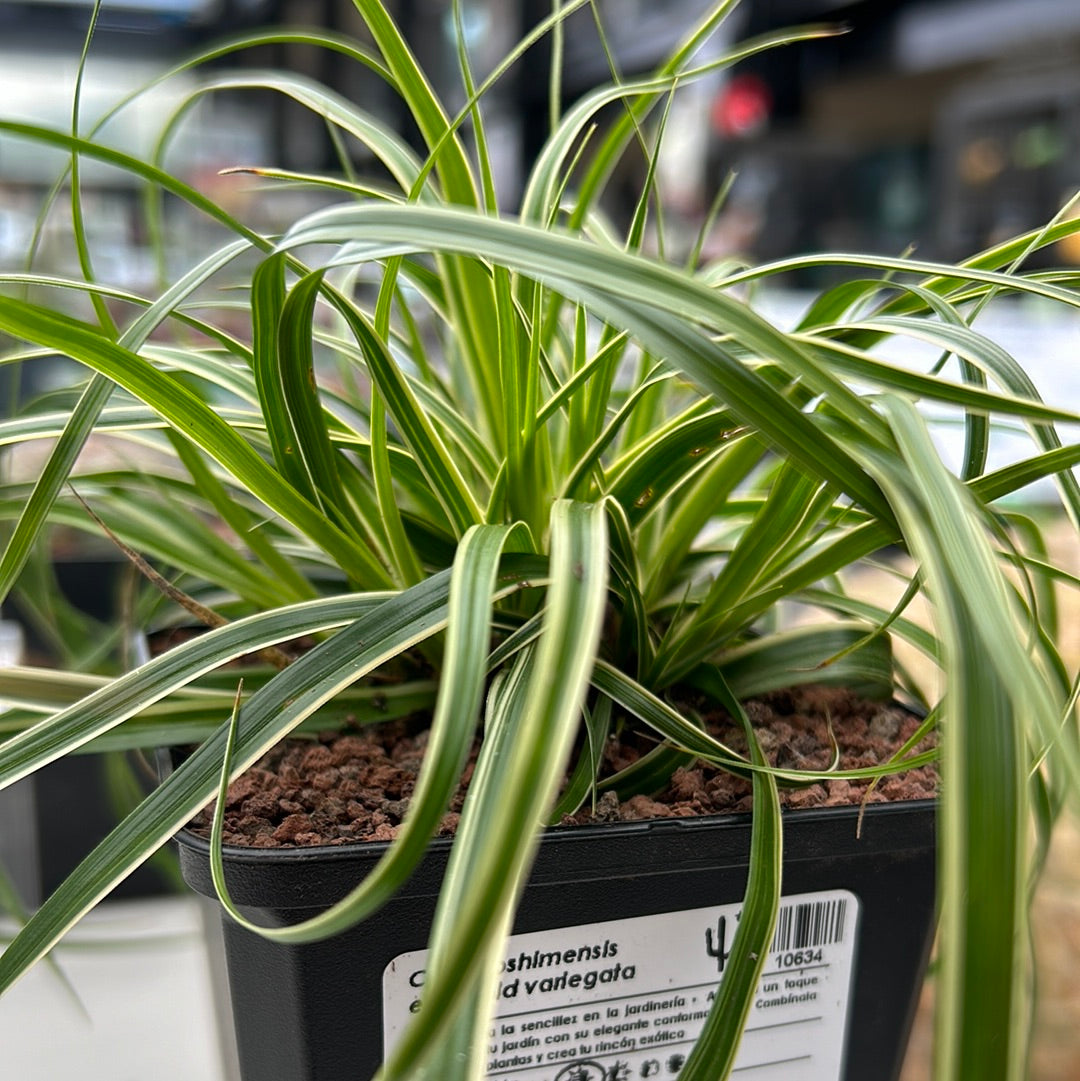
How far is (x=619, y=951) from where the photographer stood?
302mm

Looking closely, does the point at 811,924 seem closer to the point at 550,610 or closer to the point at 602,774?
the point at 602,774

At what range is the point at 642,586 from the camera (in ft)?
1.22

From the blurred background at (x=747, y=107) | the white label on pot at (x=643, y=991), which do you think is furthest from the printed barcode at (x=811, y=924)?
the blurred background at (x=747, y=107)

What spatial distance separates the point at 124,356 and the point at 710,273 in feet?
0.80

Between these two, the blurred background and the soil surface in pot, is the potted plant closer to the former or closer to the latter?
the soil surface in pot

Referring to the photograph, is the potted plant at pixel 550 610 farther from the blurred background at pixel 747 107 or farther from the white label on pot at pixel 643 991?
the blurred background at pixel 747 107

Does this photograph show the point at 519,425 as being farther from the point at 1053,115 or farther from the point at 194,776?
the point at 1053,115

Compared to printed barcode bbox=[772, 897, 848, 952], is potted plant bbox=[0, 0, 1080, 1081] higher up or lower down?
higher up

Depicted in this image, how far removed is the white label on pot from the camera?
0.97 ft

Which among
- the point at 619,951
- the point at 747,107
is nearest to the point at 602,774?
the point at 619,951

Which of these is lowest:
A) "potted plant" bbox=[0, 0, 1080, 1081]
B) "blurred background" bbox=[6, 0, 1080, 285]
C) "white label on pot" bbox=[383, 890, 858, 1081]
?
"white label on pot" bbox=[383, 890, 858, 1081]

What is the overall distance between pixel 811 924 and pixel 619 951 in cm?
7

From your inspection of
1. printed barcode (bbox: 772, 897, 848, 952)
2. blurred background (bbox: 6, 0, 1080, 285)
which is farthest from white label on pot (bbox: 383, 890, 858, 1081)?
blurred background (bbox: 6, 0, 1080, 285)

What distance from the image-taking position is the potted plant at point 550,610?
0.18 m
